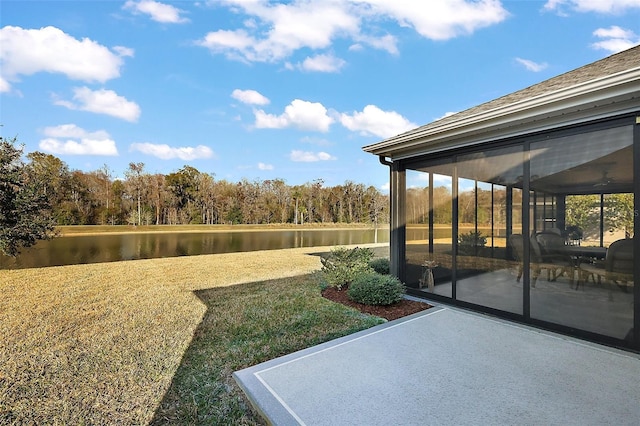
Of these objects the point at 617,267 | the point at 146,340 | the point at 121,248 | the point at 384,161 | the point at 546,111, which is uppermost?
the point at 546,111

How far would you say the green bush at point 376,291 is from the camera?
447cm

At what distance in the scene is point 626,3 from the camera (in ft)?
22.1

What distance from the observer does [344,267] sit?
18.2 ft

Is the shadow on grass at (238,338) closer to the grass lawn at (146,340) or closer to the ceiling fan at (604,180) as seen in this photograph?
the grass lawn at (146,340)

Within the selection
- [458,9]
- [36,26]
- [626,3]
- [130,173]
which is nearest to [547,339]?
[458,9]

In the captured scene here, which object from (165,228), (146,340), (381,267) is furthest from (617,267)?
(165,228)

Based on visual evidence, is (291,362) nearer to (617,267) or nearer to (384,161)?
(617,267)

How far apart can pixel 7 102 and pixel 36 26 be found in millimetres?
6126

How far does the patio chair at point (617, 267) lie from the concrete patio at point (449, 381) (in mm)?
671

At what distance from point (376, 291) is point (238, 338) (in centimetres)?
202

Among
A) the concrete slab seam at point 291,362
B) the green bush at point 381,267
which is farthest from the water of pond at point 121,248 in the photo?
the concrete slab seam at point 291,362

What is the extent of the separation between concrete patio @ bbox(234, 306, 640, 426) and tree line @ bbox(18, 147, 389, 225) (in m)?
26.7

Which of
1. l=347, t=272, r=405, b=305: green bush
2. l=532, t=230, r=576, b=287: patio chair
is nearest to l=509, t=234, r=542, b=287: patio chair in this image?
l=532, t=230, r=576, b=287: patio chair

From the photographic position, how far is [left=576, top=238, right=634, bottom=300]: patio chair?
3.10m
